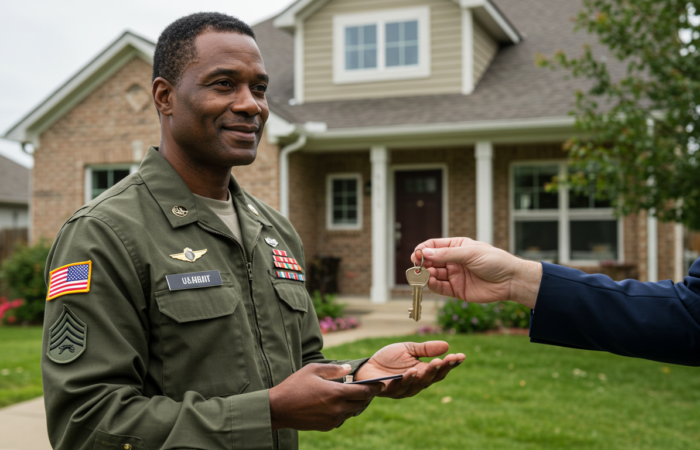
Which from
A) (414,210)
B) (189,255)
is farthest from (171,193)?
(414,210)

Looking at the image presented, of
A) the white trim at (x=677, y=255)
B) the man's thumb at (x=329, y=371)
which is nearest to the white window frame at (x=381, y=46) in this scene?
the white trim at (x=677, y=255)

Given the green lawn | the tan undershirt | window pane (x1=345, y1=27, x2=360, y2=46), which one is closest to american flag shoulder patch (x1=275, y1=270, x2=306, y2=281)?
the tan undershirt

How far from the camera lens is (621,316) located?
1.99 meters

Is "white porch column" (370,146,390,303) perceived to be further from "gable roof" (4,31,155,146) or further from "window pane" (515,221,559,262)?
"gable roof" (4,31,155,146)

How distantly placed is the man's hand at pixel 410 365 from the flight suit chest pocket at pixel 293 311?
23cm

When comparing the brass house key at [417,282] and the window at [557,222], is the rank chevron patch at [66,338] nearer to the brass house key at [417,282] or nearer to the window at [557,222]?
the brass house key at [417,282]

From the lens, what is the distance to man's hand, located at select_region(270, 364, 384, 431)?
1.56m

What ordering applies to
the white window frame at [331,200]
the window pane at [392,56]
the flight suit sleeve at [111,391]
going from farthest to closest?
the white window frame at [331,200]
the window pane at [392,56]
the flight suit sleeve at [111,391]

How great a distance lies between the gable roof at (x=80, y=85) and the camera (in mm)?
11047

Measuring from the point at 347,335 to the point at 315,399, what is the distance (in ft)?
23.6

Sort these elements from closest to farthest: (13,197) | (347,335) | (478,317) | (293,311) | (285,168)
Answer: (293,311) → (347,335) → (478,317) → (285,168) → (13,197)

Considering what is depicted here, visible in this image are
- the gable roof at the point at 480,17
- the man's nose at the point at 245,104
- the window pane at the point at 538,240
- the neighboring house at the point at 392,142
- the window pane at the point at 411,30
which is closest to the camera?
the man's nose at the point at 245,104

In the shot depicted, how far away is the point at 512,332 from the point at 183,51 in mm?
7789

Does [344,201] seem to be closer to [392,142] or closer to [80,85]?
[392,142]
